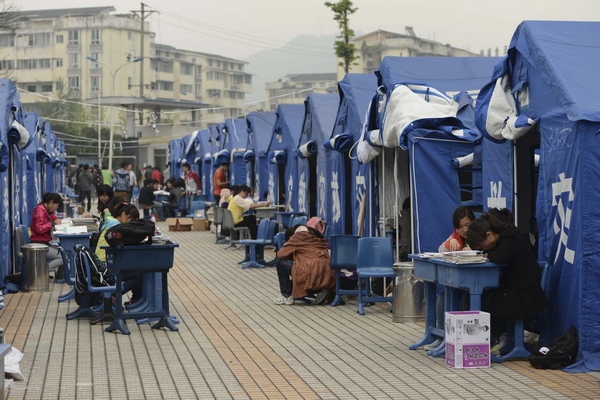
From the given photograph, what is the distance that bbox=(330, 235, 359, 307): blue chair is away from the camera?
14.5 m

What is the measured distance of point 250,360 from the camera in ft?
33.9

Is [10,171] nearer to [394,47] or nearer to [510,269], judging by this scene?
[510,269]

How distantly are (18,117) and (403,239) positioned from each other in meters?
7.82

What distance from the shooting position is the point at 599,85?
1017 cm

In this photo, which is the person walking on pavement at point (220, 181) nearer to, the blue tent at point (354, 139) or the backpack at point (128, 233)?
the blue tent at point (354, 139)

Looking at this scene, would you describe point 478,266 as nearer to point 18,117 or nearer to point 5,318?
point 5,318

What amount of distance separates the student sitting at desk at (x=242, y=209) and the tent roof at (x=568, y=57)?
1216 centimetres

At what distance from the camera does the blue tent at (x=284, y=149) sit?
80.7 feet

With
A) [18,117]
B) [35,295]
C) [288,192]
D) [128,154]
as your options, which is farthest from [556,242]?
[128,154]

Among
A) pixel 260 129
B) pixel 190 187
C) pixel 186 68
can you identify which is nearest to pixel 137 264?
pixel 260 129

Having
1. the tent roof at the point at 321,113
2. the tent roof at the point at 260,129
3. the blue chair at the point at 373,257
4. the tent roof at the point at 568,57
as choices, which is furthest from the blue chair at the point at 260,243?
the tent roof at the point at 568,57

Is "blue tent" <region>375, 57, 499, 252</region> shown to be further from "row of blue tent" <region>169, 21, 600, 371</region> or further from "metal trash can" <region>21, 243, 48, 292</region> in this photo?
"metal trash can" <region>21, 243, 48, 292</region>

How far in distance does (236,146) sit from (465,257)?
996 inches

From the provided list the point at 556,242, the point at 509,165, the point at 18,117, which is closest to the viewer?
the point at 556,242
